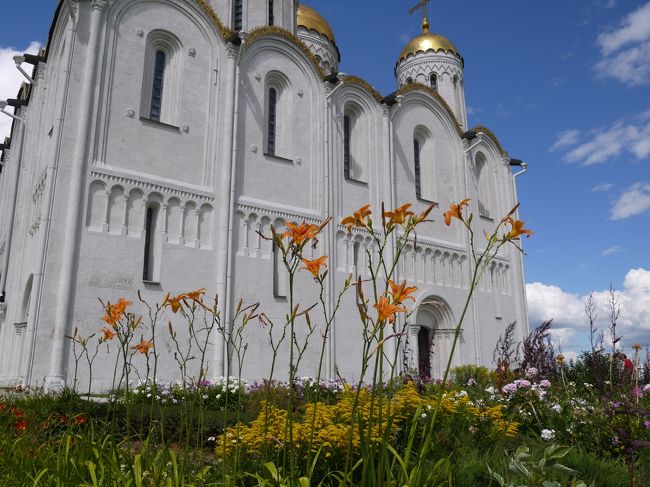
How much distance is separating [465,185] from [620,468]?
18203mm

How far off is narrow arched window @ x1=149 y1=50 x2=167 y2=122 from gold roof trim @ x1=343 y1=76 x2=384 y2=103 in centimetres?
643

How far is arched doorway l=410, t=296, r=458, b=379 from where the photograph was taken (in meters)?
19.4

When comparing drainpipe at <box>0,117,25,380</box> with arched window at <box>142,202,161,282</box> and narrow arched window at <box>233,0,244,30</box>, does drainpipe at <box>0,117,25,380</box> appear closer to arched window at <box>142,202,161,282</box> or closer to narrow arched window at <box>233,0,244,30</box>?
arched window at <box>142,202,161,282</box>

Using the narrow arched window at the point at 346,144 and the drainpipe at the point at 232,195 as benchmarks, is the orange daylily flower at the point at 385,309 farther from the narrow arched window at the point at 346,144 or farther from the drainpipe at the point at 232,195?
the narrow arched window at the point at 346,144

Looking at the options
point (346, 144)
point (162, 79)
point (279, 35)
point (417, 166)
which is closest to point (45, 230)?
point (162, 79)

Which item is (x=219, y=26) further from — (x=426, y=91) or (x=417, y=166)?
(x=417, y=166)

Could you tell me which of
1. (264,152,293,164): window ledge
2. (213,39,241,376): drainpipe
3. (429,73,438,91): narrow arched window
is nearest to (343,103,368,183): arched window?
(264,152,293,164): window ledge

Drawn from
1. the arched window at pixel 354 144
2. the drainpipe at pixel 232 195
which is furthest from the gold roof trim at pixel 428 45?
the drainpipe at pixel 232 195

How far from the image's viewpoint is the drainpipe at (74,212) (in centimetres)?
1146

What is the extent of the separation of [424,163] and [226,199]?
33.6 feet

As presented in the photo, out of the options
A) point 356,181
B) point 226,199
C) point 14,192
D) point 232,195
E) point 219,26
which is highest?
point 219,26

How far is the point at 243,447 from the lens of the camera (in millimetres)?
4203

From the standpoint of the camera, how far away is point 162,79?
1526cm

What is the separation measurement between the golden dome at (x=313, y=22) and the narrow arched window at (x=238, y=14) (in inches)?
297
